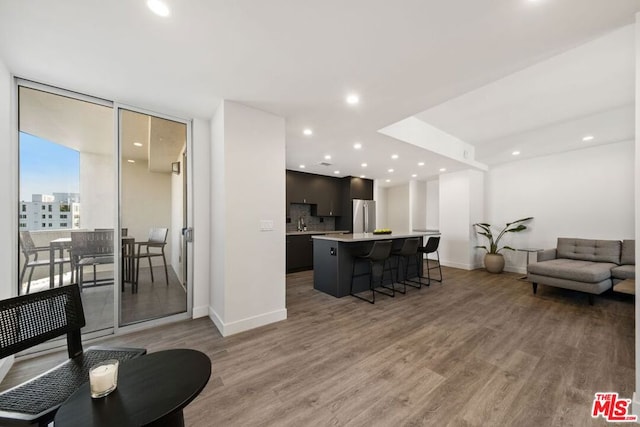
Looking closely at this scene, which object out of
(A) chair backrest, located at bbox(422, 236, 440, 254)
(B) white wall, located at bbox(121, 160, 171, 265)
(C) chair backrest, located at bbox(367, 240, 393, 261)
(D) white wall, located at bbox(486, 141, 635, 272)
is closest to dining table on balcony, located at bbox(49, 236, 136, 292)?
(B) white wall, located at bbox(121, 160, 171, 265)

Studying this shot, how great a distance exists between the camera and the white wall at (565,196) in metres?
4.30

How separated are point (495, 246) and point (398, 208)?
3197mm

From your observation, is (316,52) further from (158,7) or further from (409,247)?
(409,247)

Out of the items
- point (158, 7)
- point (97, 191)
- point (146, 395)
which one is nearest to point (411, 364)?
point (146, 395)

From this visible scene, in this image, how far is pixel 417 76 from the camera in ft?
7.17

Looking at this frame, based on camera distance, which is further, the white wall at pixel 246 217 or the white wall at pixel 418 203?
the white wall at pixel 418 203

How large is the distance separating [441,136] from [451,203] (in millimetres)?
2277

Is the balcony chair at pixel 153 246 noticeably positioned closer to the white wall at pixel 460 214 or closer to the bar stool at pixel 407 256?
the bar stool at pixel 407 256

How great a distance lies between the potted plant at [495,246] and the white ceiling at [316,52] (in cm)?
295

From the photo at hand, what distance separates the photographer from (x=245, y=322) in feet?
8.74

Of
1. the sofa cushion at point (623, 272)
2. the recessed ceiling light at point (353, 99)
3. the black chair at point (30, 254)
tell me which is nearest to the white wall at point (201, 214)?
the black chair at point (30, 254)

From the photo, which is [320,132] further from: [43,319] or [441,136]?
[43,319]

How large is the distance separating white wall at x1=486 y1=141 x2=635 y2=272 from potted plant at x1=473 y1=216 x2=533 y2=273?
177mm

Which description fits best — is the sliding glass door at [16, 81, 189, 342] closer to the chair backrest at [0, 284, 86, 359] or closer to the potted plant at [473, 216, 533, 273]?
the chair backrest at [0, 284, 86, 359]
